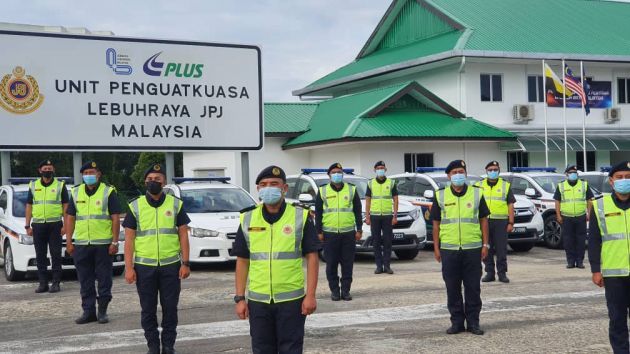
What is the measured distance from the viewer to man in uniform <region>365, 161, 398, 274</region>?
1462 centimetres

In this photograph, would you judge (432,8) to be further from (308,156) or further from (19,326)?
(19,326)

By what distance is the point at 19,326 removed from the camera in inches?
396

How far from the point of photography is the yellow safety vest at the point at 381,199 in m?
14.9

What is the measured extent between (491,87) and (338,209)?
79.4 ft

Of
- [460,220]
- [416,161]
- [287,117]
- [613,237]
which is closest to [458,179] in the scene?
[460,220]

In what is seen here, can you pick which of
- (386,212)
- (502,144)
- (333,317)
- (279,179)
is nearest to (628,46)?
(502,144)

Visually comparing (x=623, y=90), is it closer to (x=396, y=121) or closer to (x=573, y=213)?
(x=396, y=121)

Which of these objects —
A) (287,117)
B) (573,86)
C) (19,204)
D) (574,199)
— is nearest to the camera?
(19,204)

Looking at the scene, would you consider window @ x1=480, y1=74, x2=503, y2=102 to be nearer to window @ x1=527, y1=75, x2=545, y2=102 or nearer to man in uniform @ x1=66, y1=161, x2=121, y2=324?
window @ x1=527, y1=75, x2=545, y2=102

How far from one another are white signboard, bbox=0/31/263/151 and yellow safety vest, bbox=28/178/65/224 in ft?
7.25

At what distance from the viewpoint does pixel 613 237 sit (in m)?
7.14

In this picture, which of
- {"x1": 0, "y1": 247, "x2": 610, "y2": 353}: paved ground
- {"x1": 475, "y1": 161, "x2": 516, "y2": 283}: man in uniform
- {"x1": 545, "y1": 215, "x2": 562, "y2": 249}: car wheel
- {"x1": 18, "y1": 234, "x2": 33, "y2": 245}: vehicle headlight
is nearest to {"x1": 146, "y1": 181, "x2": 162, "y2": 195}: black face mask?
{"x1": 0, "y1": 247, "x2": 610, "y2": 353}: paved ground

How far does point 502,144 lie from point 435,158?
333cm

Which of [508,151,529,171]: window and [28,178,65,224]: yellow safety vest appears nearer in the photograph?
Answer: [28,178,65,224]: yellow safety vest
